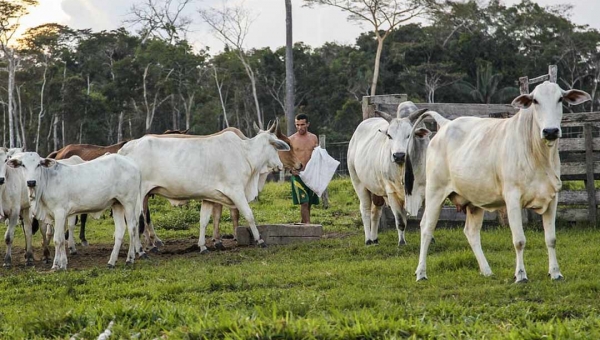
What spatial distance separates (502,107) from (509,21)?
4302 centimetres

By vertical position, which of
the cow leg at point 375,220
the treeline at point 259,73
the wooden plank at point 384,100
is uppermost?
the treeline at point 259,73

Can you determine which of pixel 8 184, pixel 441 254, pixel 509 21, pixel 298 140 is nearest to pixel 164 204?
pixel 298 140

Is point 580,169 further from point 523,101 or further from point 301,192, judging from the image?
point 301,192

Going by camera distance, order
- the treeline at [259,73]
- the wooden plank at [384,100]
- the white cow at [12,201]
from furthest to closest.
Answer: the treeline at [259,73] → the wooden plank at [384,100] → the white cow at [12,201]

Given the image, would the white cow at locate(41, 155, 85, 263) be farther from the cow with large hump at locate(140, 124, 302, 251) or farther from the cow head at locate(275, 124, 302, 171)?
the cow head at locate(275, 124, 302, 171)

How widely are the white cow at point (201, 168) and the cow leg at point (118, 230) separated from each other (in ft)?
3.22

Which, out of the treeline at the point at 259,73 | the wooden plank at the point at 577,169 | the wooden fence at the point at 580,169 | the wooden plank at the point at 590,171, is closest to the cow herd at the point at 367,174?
the wooden fence at the point at 580,169

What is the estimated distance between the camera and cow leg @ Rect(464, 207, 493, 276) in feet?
27.4

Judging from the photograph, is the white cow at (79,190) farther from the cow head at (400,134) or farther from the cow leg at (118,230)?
the cow head at (400,134)

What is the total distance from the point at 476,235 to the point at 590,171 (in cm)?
363

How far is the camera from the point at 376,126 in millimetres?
11703

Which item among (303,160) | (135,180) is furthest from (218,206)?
(135,180)

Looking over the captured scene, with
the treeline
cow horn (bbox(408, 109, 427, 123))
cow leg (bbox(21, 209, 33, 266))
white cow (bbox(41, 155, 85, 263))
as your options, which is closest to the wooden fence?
cow horn (bbox(408, 109, 427, 123))

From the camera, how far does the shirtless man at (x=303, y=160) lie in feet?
45.9
